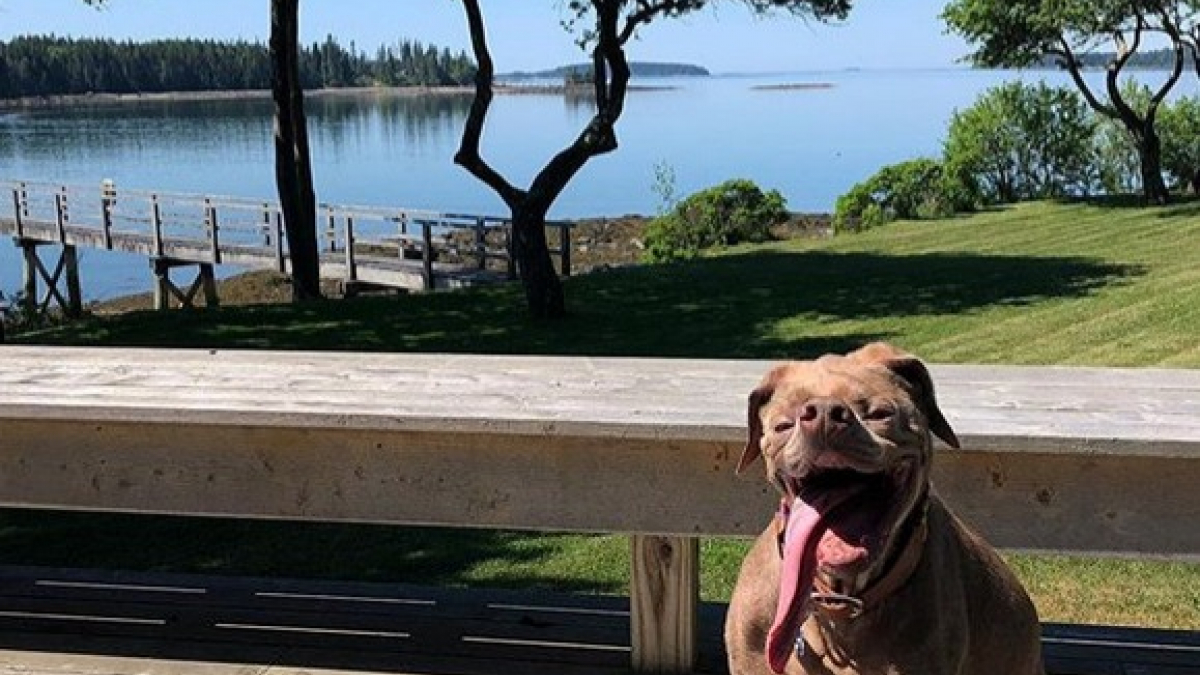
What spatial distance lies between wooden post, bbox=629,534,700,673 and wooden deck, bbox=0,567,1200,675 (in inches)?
3.2

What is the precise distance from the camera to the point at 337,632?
3.97 m

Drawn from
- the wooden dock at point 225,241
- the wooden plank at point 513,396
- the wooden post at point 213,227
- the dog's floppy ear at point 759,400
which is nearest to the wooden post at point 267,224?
the wooden dock at point 225,241

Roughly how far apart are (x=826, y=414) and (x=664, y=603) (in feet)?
6.35

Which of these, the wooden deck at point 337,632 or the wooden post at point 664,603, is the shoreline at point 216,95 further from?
the wooden post at point 664,603

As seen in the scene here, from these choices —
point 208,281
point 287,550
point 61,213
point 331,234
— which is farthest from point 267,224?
point 287,550

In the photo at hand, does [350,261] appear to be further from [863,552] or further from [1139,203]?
[863,552]

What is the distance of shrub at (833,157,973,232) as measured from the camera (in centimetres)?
2897

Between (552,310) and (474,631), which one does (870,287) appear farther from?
(474,631)

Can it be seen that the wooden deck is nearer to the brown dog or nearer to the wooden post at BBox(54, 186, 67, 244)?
the brown dog

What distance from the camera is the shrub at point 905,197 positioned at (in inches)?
1141

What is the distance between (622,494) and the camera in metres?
3.17

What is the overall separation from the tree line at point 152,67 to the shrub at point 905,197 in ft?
226

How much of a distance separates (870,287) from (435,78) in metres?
169

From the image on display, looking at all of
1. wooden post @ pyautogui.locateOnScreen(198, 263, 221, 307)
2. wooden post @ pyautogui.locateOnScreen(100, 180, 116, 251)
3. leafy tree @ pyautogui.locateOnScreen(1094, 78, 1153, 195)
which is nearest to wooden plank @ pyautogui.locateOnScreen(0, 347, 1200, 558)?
wooden post @ pyautogui.locateOnScreen(198, 263, 221, 307)
